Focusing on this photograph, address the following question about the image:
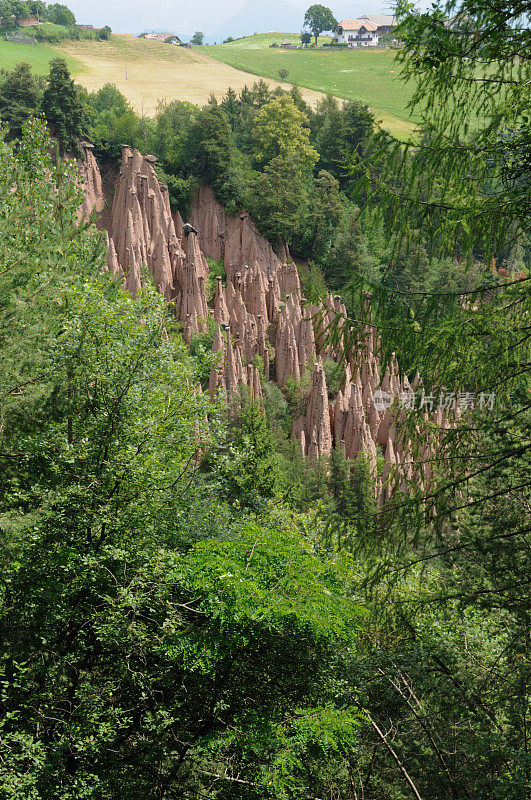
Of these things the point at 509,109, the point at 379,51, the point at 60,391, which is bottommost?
the point at 60,391

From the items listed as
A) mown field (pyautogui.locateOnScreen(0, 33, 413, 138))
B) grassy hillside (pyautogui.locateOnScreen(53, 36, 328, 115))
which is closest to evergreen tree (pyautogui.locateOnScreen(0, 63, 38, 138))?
grassy hillside (pyautogui.locateOnScreen(53, 36, 328, 115))

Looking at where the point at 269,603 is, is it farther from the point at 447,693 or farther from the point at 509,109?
the point at 509,109

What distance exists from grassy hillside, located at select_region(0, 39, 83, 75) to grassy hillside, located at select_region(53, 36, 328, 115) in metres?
0.73

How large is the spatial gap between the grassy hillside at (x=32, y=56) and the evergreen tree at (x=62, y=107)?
19557 millimetres

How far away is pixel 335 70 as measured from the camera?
2987 inches

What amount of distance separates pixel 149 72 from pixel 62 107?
82.3ft

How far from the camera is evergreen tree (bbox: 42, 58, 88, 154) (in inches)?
1286

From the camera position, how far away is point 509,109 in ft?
15.0

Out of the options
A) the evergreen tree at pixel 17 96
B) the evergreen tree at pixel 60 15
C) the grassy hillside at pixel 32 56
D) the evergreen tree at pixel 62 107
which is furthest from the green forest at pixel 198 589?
the evergreen tree at pixel 60 15

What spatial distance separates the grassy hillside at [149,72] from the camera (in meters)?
49.7

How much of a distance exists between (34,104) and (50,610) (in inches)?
1265

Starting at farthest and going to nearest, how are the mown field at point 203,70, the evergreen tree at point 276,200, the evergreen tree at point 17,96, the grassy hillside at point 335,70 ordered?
the grassy hillside at point 335,70 < the mown field at point 203,70 < the evergreen tree at point 276,200 < the evergreen tree at point 17,96

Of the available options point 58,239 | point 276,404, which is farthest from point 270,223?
point 58,239

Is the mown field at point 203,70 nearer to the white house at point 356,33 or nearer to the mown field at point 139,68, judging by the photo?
the mown field at point 139,68
